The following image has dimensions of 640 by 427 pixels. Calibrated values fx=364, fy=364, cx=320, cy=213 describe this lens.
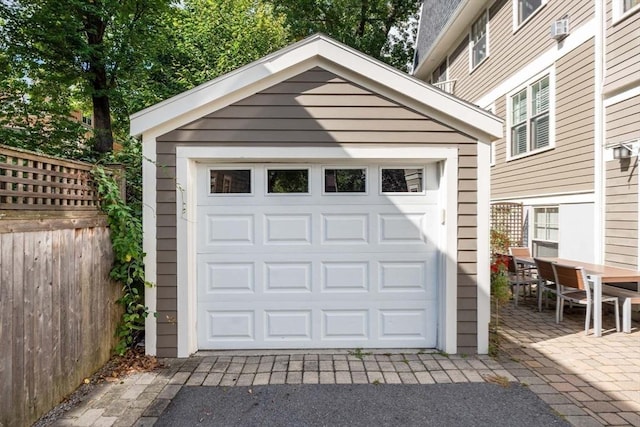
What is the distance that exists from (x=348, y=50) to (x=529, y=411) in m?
3.73

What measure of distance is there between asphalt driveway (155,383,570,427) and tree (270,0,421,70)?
15073mm

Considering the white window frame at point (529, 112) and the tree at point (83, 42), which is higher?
the tree at point (83, 42)

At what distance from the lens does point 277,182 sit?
413 cm

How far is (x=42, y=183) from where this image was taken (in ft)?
9.41

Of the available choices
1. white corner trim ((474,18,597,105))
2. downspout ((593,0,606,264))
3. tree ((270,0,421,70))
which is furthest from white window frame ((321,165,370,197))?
tree ((270,0,421,70))

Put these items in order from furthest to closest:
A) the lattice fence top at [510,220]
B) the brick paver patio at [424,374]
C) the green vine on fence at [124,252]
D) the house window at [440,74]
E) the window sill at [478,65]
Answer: the house window at [440,74], the window sill at [478,65], the lattice fence top at [510,220], the green vine on fence at [124,252], the brick paver patio at [424,374]

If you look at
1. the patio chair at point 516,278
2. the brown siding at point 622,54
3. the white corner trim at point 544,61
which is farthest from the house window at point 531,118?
the patio chair at point 516,278

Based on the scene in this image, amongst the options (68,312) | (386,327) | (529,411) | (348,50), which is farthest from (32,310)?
(529,411)

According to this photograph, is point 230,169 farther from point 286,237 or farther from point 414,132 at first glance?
point 414,132

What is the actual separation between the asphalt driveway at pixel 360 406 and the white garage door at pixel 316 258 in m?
0.86

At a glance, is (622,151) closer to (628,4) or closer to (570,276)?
(570,276)

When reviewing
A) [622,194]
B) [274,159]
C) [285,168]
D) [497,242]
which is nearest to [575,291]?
[497,242]

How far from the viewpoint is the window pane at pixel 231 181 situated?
4.10 metres

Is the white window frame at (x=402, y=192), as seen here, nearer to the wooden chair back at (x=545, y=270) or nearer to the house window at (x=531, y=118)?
the wooden chair back at (x=545, y=270)
